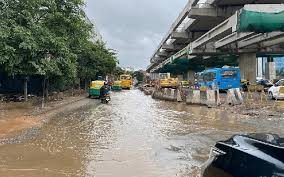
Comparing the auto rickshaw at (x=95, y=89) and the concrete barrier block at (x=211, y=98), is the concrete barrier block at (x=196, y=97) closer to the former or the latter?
the concrete barrier block at (x=211, y=98)

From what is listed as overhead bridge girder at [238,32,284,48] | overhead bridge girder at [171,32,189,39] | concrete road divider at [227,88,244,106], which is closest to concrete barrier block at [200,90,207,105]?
concrete road divider at [227,88,244,106]

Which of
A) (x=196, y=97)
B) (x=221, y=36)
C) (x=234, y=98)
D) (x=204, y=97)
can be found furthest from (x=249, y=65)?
(x=234, y=98)

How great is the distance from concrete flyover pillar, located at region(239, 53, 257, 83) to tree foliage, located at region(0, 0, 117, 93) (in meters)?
21.6

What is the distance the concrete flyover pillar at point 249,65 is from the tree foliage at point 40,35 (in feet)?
70.7

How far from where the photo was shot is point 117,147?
11.2 meters

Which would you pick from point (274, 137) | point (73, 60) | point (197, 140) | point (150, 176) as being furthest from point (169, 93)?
point (274, 137)

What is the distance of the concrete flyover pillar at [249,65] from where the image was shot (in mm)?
44000

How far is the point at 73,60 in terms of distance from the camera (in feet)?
89.8

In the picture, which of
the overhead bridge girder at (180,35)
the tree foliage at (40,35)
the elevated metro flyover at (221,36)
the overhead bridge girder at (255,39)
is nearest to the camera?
the tree foliage at (40,35)

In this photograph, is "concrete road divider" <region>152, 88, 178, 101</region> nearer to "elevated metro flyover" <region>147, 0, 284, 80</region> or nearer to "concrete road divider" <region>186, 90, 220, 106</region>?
"concrete road divider" <region>186, 90, 220, 106</region>

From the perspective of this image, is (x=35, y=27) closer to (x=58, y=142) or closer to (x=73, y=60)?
(x=73, y=60)

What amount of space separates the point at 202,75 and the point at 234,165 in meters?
43.2

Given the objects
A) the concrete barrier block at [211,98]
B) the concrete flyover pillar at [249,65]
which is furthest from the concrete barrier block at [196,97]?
the concrete flyover pillar at [249,65]

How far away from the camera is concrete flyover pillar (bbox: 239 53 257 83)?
144 ft
